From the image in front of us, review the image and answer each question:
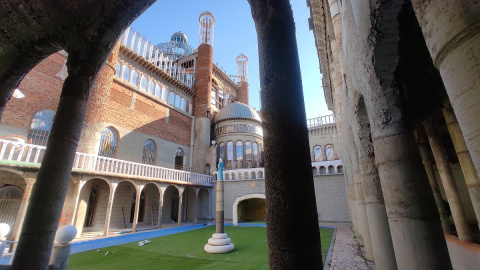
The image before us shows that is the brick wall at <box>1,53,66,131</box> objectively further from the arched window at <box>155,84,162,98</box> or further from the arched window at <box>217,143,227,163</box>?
the arched window at <box>217,143,227,163</box>

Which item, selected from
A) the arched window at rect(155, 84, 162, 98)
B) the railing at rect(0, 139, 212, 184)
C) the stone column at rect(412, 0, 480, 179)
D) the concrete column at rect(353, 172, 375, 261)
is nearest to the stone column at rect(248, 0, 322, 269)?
the stone column at rect(412, 0, 480, 179)

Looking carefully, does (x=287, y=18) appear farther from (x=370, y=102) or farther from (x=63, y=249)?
(x=63, y=249)

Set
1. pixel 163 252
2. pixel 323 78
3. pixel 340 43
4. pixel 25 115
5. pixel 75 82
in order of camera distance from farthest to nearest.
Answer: pixel 323 78, pixel 25 115, pixel 163 252, pixel 340 43, pixel 75 82

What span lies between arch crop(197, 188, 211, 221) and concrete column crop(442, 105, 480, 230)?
1788 centimetres

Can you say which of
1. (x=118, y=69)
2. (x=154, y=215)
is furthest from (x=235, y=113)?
(x=154, y=215)

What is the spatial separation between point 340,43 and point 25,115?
1628 centimetres

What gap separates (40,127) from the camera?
12789mm

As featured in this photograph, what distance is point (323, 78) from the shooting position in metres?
17.9

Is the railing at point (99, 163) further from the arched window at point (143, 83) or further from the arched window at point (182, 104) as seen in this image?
the arched window at point (182, 104)

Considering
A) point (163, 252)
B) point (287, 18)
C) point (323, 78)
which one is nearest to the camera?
point (287, 18)

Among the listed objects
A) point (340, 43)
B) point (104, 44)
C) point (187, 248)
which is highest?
point (340, 43)

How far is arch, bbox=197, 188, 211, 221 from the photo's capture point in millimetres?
19641

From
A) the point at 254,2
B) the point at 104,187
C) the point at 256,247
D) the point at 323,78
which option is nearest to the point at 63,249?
the point at 254,2

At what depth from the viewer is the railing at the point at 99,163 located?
9547 millimetres
